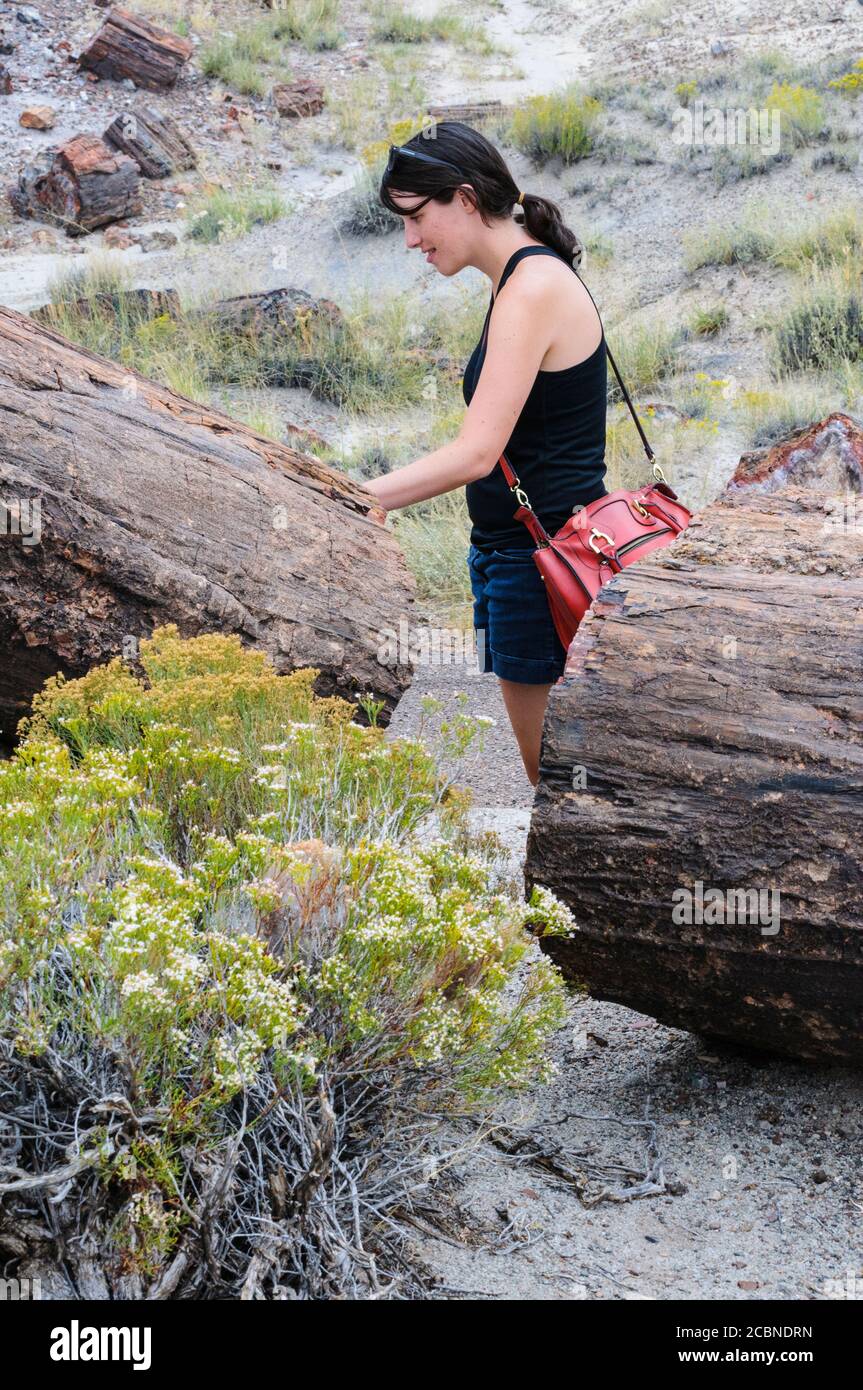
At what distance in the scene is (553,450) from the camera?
2.81m

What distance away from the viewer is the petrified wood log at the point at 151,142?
49.0 ft

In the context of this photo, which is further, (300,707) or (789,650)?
(300,707)

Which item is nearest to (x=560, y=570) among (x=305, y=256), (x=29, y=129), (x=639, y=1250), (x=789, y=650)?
(x=789, y=650)

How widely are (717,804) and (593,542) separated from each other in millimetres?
749

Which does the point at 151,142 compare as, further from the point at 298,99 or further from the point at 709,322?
the point at 709,322

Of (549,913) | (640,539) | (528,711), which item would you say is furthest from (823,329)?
(549,913)

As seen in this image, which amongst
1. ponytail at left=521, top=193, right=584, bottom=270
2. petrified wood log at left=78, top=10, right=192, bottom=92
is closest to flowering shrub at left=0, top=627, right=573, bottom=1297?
ponytail at left=521, top=193, right=584, bottom=270

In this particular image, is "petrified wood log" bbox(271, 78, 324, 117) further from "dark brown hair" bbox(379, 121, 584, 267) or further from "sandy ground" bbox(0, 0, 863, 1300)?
"dark brown hair" bbox(379, 121, 584, 267)

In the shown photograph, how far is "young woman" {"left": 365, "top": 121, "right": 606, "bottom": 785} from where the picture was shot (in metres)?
2.66

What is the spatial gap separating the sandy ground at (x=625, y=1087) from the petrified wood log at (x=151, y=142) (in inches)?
17.3

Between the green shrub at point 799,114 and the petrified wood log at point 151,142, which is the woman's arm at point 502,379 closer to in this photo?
the green shrub at point 799,114

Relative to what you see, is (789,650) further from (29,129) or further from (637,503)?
(29,129)
